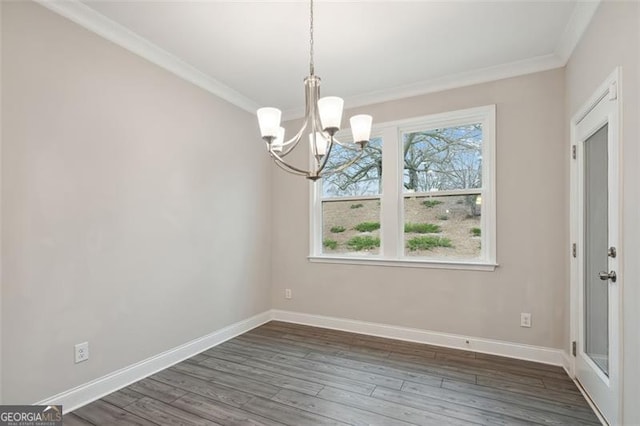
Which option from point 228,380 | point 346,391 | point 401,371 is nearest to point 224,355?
point 228,380

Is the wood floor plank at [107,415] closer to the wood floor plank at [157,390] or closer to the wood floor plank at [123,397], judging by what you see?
the wood floor plank at [123,397]

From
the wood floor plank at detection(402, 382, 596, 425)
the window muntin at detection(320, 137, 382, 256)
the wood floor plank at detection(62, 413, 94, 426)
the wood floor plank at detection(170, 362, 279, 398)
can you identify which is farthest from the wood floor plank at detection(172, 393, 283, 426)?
the window muntin at detection(320, 137, 382, 256)

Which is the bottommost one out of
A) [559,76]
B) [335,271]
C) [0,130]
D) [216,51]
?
[335,271]

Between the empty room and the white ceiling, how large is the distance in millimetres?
21

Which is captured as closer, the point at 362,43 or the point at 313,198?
the point at 362,43

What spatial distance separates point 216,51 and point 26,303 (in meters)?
2.28

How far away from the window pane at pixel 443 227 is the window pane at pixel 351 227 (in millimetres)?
361

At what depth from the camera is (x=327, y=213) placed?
3953mm

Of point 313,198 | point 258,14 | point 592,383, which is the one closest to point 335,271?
point 313,198

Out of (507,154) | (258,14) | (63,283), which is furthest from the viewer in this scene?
(507,154)

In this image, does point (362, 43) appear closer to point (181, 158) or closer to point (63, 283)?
point (181, 158)

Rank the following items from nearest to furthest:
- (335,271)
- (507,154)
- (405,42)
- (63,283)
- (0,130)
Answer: (0,130), (63,283), (405,42), (507,154), (335,271)

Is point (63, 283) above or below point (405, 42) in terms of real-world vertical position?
below

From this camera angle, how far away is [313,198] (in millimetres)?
3936
